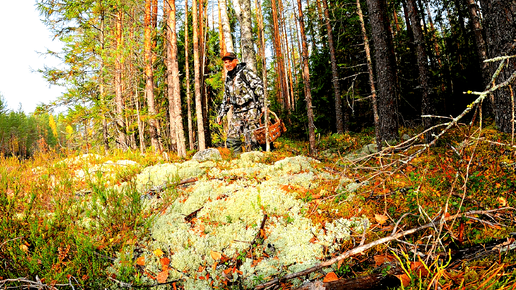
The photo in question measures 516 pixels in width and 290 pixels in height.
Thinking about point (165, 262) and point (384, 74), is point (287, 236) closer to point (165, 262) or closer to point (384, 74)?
point (165, 262)

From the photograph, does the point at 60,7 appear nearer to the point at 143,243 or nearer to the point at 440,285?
the point at 143,243

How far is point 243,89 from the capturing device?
711 cm

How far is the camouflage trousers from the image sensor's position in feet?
23.9

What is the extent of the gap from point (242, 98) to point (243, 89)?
25 cm

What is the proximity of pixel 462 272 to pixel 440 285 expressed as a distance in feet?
0.79

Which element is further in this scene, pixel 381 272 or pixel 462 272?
pixel 381 272

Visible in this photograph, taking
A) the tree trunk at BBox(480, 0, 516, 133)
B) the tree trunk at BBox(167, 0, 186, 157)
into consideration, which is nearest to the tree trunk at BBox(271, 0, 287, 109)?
the tree trunk at BBox(167, 0, 186, 157)

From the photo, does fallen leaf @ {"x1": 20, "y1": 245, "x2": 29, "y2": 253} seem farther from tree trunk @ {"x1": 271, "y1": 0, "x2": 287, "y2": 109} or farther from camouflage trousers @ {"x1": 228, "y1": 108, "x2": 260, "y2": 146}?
tree trunk @ {"x1": 271, "y1": 0, "x2": 287, "y2": 109}

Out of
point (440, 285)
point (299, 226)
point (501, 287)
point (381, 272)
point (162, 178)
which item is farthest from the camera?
point (162, 178)

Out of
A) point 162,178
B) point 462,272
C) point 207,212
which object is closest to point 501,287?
point 462,272

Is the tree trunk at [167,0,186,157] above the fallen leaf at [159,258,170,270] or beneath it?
above

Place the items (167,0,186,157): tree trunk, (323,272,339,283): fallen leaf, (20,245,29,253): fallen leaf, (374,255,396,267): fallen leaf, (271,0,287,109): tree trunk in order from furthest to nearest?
1. (271,0,287,109): tree trunk
2. (167,0,186,157): tree trunk
3. (20,245,29,253): fallen leaf
4. (374,255,396,267): fallen leaf
5. (323,272,339,283): fallen leaf

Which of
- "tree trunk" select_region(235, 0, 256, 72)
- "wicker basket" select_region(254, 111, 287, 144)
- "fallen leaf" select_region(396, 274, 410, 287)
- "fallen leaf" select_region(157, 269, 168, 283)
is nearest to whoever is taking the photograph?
"fallen leaf" select_region(396, 274, 410, 287)

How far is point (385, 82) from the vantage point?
289 inches
